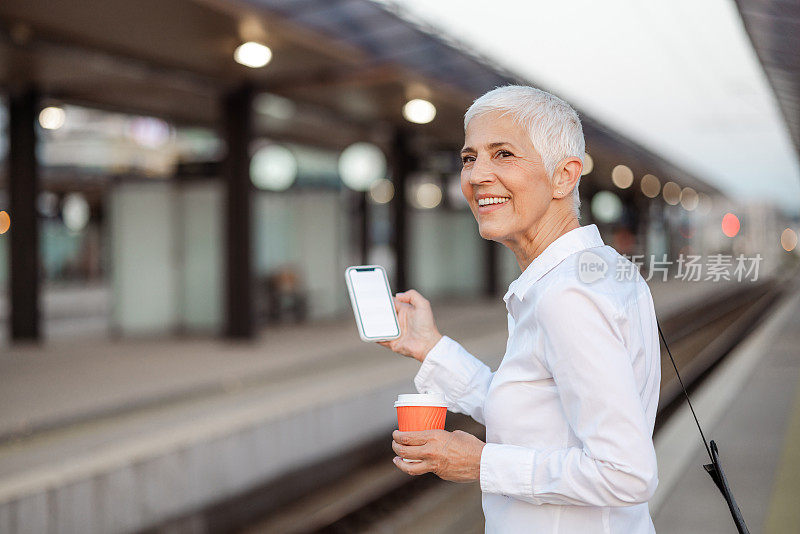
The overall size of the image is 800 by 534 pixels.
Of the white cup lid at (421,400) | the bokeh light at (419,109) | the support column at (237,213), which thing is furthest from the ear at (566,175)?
the support column at (237,213)

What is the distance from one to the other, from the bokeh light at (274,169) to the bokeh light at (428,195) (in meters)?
6.27

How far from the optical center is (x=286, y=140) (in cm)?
1795

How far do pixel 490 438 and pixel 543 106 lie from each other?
2.10ft

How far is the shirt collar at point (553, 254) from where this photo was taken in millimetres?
1457

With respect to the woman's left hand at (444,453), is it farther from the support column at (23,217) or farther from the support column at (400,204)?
the support column at (400,204)

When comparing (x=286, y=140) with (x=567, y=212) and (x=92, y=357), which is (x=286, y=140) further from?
(x=567, y=212)

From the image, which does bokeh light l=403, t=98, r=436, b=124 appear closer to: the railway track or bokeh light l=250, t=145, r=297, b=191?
bokeh light l=250, t=145, r=297, b=191

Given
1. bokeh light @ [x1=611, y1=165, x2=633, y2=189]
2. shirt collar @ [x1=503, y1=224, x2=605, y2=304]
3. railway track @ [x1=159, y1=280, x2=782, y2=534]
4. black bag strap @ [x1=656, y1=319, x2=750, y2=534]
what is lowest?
railway track @ [x1=159, y1=280, x2=782, y2=534]

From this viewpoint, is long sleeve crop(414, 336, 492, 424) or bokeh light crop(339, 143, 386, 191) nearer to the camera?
long sleeve crop(414, 336, 492, 424)

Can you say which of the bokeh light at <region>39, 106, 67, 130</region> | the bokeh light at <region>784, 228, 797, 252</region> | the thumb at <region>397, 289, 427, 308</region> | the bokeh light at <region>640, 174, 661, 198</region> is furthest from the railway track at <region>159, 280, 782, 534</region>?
the bokeh light at <region>640, 174, 661, 198</region>

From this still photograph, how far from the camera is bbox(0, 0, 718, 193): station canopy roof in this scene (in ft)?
28.2

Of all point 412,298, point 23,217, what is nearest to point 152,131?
point 23,217

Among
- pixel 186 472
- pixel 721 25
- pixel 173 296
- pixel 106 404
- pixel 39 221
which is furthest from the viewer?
pixel 173 296

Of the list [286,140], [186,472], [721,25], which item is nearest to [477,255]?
[286,140]
